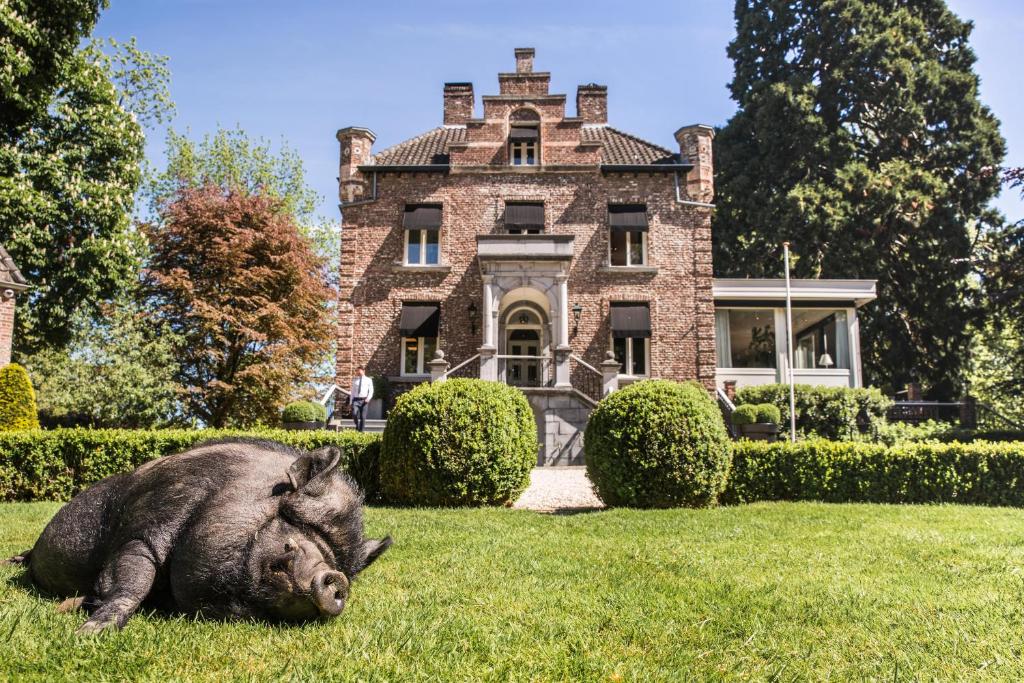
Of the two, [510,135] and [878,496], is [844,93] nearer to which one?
[510,135]

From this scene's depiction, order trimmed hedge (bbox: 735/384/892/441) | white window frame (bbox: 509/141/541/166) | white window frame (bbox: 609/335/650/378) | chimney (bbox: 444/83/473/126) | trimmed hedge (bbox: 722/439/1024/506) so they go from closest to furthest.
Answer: trimmed hedge (bbox: 722/439/1024/506)
trimmed hedge (bbox: 735/384/892/441)
white window frame (bbox: 609/335/650/378)
white window frame (bbox: 509/141/541/166)
chimney (bbox: 444/83/473/126)

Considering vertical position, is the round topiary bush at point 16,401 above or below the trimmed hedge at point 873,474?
above

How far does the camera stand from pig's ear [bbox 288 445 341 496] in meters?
2.99

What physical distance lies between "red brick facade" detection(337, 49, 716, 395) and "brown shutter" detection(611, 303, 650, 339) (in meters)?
0.36

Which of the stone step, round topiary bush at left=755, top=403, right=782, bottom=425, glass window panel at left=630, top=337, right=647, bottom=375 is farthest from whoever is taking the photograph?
glass window panel at left=630, top=337, right=647, bottom=375

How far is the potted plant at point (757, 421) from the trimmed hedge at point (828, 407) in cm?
257

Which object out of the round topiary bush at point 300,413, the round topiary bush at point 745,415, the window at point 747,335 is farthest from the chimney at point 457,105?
the round topiary bush at point 745,415

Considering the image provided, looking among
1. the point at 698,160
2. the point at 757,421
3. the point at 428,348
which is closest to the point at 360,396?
the point at 428,348

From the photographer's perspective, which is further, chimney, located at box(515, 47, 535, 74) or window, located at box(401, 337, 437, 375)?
chimney, located at box(515, 47, 535, 74)

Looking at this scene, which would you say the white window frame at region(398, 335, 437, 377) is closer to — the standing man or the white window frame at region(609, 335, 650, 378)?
the standing man

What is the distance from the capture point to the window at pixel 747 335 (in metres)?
24.1

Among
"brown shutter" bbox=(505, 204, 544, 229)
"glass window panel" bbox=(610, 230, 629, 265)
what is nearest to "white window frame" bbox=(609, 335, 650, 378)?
"glass window panel" bbox=(610, 230, 629, 265)

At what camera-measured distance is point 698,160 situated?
22922 millimetres

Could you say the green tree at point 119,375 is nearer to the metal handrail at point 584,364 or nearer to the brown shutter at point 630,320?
the metal handrail at point 584,364
